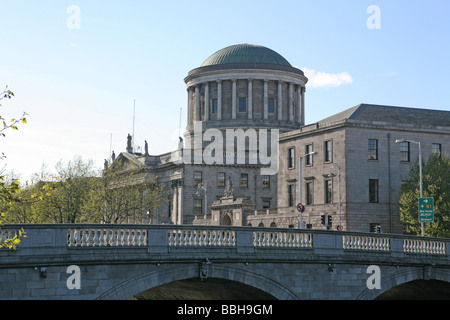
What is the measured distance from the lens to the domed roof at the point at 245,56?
440 feet

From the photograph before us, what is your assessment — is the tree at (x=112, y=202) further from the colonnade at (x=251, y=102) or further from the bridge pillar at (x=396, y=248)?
the colonnade at (x=251, y=102)

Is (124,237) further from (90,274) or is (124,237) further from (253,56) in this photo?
(253,56)

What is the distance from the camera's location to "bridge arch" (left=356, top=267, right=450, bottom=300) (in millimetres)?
32094

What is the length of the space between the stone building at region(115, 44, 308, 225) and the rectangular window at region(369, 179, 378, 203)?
113 ft

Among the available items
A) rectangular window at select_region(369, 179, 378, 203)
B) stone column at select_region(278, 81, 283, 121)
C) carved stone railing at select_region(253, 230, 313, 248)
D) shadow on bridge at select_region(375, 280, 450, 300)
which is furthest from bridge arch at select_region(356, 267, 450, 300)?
stone column at select_region(278, 81, 283, 121)

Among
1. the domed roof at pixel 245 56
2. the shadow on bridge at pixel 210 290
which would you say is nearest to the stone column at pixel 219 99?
the domed roof at pixel 245 56

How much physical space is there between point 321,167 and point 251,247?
46151mm

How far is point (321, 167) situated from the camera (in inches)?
2933

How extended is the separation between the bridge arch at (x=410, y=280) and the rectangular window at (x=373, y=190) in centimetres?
3484
